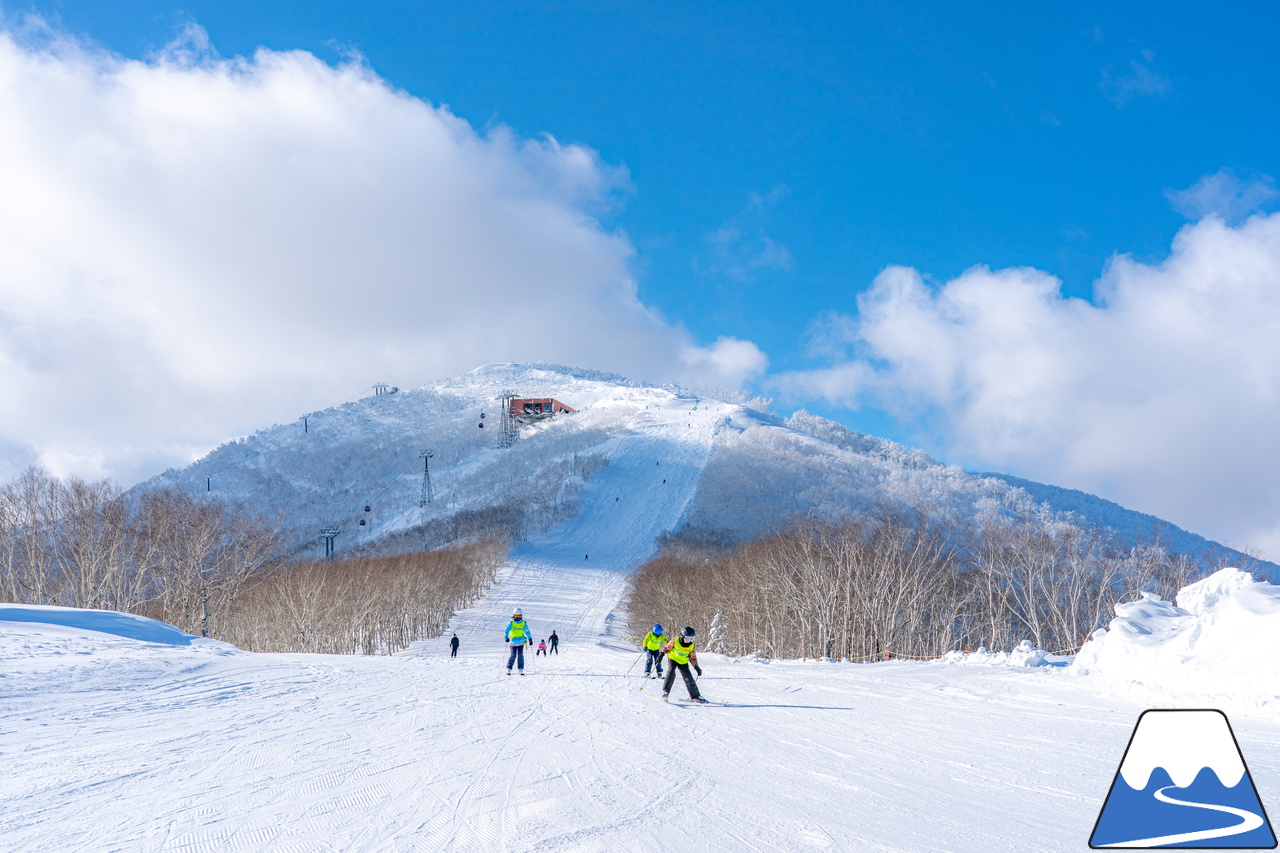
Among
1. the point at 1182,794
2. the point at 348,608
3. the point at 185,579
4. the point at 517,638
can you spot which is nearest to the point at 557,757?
the point at 1182,794

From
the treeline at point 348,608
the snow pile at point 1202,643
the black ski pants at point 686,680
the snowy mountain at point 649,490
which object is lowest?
the treeline at point 348,608

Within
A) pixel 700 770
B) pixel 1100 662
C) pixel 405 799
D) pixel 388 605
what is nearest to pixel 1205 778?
pixel 700 770

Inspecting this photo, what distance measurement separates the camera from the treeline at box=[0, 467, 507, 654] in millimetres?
42312

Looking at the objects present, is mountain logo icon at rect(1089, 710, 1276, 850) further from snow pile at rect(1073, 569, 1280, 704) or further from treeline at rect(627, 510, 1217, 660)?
treeline at rect(627, 510, 1217, 660)

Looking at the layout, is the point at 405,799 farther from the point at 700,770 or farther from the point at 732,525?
the point at 732,525

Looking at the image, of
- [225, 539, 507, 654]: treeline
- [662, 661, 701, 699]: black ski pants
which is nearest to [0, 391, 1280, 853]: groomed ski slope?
[662, 661, 701, 699]: black ski pants

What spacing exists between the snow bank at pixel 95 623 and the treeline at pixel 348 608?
27.0 metres

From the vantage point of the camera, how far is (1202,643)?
45.5ft

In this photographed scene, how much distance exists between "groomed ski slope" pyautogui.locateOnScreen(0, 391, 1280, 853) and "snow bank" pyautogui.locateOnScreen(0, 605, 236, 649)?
225 centimetres

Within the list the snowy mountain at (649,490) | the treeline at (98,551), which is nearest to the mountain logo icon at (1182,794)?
the treeline at (98,551)

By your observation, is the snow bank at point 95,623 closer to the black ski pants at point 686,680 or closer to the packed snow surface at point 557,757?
the packed snow surface at point 557,757

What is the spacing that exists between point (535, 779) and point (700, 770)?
2122 mm

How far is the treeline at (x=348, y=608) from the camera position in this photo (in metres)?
54.0

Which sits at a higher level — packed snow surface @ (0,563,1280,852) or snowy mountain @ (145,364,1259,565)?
snowy mountain @ (145,364,1259,565)
